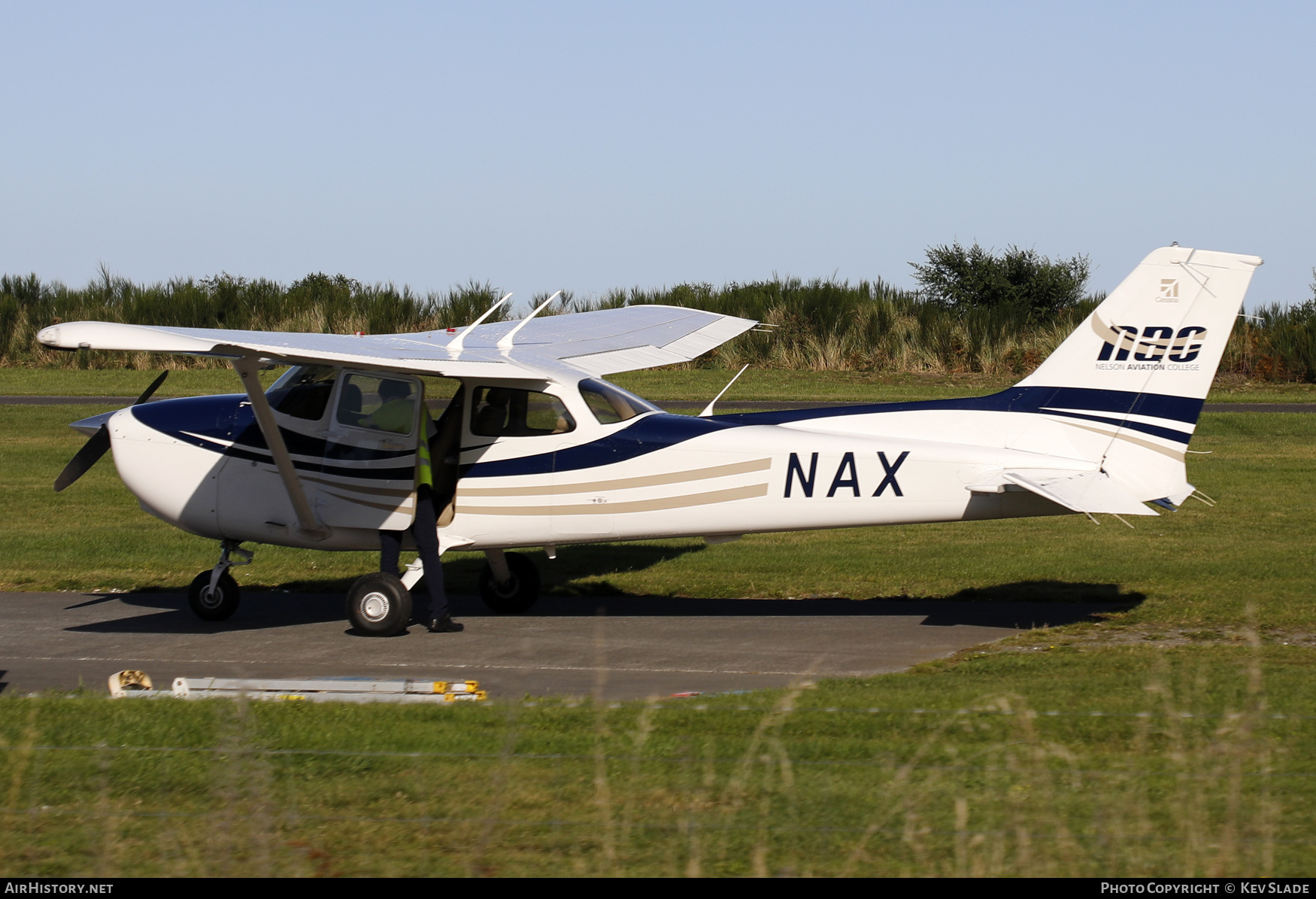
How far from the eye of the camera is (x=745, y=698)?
23.4 feet

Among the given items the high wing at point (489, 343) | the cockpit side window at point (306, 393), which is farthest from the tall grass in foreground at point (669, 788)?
the cockpit side window at point (306, 393)

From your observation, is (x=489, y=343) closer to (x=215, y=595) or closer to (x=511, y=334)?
(x=511, y=334)

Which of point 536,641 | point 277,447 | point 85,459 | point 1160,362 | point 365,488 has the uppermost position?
point 1160,362

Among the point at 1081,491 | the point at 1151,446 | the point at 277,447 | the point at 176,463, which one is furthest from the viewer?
the point at 176,463

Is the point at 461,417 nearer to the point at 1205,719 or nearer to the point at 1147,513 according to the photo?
the point at 1147,513

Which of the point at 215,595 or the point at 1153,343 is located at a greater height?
the point at 1153,343

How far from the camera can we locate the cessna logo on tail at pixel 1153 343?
30.6 ft

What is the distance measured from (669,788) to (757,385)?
25.5 m

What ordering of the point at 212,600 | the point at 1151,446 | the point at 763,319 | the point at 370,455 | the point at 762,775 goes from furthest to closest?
the point at 763,319 < the point at 212,600 < the point at 370,455 < the point at 1151,446 < the point at 762,775

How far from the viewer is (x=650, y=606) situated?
1119cm

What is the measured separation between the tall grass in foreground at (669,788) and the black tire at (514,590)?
4.17 metres

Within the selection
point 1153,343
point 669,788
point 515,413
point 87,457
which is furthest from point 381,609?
point 1153,343

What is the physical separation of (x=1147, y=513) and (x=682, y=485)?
3.45 m
